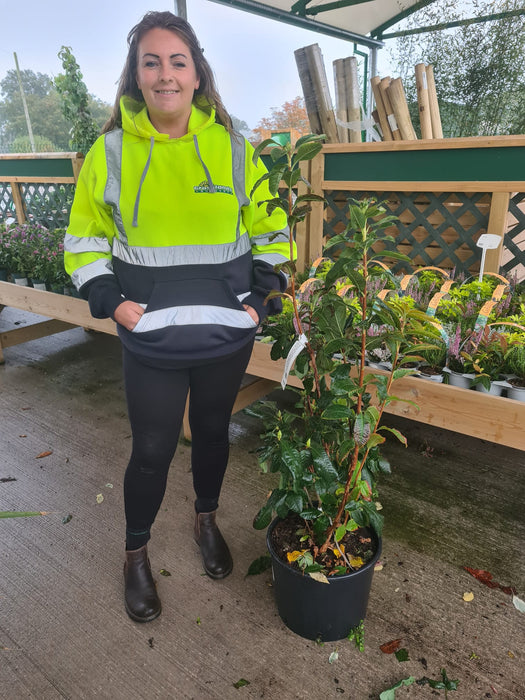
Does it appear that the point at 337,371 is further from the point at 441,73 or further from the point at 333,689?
the point at 441,73

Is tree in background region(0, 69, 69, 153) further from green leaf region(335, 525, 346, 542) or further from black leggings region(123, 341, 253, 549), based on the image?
green leaf region(335, 525, 346, 542)

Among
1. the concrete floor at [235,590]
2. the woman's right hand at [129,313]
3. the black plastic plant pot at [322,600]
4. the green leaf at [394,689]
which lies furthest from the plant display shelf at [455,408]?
the woman's right hand at [129,313]

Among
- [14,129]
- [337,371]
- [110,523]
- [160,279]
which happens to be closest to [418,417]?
[337,371]

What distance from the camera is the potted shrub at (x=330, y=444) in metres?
1.22

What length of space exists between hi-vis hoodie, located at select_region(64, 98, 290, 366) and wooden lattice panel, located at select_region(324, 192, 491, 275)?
5.46ft

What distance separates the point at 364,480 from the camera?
1.36 meters

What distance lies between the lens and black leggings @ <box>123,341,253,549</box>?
1.38 m

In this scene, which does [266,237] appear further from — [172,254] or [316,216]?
[316,216]

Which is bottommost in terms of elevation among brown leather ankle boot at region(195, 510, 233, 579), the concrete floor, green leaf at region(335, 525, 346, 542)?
the concrete floor

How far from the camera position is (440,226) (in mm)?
2711

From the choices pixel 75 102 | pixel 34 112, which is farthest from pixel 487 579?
pixel 34 112

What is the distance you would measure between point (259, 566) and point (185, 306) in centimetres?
98

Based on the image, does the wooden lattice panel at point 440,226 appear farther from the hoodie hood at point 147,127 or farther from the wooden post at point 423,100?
the hoodie hood at point 147,127

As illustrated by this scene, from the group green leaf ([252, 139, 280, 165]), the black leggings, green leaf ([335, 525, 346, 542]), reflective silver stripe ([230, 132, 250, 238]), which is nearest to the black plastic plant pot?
green leaf ([335, 525, 346, 542])
